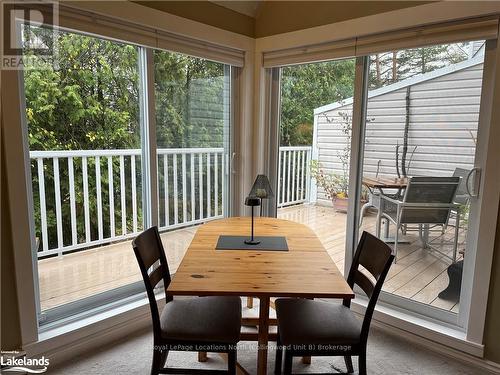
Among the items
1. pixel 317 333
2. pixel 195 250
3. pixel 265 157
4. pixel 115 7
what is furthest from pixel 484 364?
pixel 115 7

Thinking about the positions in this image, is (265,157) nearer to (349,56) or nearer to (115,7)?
(349,56)

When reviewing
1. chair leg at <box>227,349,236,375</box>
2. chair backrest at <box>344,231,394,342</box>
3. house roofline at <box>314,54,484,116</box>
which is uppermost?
house roofline at <box>314,54,484,116</box>

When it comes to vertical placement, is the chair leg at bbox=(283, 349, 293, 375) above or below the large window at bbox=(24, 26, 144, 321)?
below

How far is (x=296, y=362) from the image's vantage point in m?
2.06

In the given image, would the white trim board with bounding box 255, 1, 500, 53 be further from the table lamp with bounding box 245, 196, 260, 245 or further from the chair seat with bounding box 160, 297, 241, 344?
the chair seat with bounding box 160, 297, 241, 344

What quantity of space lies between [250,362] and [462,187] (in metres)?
1.67

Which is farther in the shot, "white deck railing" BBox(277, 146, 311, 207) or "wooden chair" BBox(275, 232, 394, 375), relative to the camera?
"white deck railing" BBox(277, 146, 311, 207)

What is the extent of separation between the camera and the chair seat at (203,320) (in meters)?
1.53

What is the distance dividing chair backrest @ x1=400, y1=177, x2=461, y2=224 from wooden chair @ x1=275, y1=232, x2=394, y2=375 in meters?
0.79

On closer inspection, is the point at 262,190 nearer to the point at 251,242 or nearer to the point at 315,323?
the point at 251,242

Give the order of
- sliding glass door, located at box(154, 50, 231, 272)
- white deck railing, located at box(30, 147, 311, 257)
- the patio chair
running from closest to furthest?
the patio chair → white deck railing, located at box(30, 147, 311, 257) → sliding glass door, located at box(154, 50, 231, 272)

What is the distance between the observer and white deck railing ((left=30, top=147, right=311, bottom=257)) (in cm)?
237

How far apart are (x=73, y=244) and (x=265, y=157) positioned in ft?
5.64

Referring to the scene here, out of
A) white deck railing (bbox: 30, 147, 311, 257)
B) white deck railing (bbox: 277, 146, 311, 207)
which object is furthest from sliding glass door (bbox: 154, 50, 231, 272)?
white deck railing (bbox: 277, 146, 311, 207)
